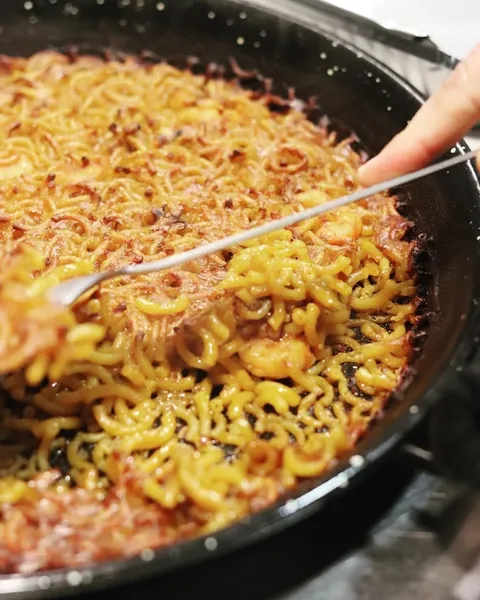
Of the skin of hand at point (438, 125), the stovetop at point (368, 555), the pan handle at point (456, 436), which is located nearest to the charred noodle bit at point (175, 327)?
the stovetop at point (368, 555)

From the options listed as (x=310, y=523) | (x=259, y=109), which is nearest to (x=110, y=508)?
(x=310, y=523)

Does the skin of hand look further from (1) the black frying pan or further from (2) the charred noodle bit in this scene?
(2) the charred noodle bit

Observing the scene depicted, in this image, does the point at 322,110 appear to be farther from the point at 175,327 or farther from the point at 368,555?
the point at 368,555

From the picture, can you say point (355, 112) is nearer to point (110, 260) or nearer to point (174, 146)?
point (174, 146)

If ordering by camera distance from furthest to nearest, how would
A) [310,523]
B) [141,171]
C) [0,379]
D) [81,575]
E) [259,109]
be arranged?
[259,109] → [141,171] → [0,379] → [310,523] → [81,575]

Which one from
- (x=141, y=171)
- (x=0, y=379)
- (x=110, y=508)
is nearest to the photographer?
(x=110, y=508)

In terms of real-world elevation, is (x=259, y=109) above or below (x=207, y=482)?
above

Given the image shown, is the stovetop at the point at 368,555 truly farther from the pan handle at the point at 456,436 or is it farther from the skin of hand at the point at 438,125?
the skin of hand at the point at 438,125

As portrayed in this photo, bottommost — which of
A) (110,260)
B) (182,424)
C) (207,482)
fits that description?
(207,482)
